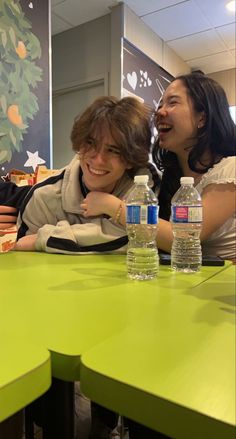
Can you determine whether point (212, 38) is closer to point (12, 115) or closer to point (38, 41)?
point (38, 41)

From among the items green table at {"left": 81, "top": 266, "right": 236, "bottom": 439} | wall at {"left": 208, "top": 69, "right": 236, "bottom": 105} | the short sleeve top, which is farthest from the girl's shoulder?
wall at {"left": 208, "top": 69, "right": 236, "bottom": 105}

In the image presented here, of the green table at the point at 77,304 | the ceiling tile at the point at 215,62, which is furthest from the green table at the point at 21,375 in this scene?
the ceiling tile at the point at 215,62

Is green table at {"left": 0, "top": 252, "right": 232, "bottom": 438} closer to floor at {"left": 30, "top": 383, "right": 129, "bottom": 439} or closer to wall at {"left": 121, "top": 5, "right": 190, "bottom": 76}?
floor at {"left": 30, "top": 383, "right": 129, "bottom": 439}

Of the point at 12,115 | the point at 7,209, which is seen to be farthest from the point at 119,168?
the point at 12,115

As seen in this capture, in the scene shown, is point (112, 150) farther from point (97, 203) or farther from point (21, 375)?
point (21, 375)

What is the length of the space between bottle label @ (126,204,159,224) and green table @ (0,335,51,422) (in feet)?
1.40

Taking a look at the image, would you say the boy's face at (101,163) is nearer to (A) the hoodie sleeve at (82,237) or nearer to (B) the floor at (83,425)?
(A) the hoodie sleeve at (82,237)

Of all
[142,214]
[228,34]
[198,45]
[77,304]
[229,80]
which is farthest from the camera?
[229,80]

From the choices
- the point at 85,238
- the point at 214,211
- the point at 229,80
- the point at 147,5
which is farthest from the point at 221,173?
the point at 229,80

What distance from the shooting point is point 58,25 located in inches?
118

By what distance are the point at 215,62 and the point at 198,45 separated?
48 centimetres

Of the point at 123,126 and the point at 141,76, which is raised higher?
the point at 141,76

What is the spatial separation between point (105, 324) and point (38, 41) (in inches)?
81.8

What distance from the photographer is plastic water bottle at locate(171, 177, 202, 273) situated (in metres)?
0.83
